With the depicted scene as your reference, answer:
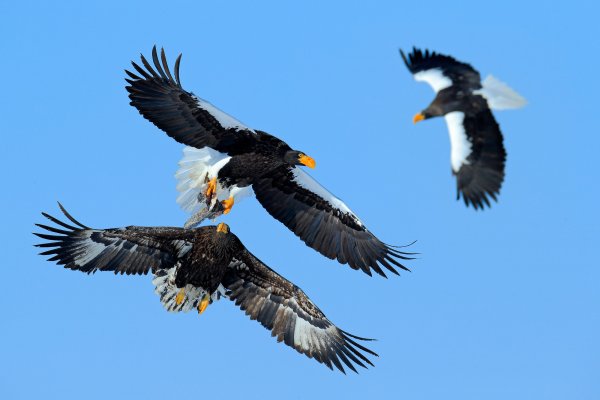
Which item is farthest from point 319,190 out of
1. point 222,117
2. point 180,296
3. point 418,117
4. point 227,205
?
point 418,117

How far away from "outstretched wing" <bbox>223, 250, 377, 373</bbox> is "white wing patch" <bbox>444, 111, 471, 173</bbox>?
3.98 m

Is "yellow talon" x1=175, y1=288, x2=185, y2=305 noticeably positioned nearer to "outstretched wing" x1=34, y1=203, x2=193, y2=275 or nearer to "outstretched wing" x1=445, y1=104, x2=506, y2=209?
"outstretched wing" x1=34, y1=203, x2=193, y2=275

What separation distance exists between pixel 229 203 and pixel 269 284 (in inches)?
41.6

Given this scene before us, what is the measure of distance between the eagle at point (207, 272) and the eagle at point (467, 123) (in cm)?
370

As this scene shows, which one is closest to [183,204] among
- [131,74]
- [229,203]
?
[229,203]

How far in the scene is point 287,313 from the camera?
1376 centimetres

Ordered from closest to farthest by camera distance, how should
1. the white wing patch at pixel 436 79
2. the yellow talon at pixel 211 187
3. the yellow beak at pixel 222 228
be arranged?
the white wing patch at pixel 436 79, the yellow beak at pixel 222 228, the yellow talon at pixel 211 187

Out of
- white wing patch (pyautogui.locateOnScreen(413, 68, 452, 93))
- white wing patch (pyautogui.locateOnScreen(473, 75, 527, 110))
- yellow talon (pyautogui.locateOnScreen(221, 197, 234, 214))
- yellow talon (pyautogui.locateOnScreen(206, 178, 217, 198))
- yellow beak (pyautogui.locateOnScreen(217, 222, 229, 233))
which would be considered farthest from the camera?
yellow talon (pyautogui.locateOnScreen(221, 197, 234, 214))

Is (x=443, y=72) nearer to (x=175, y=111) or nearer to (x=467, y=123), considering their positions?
(x=467, y=123)

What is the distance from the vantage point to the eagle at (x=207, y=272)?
43.4 feet

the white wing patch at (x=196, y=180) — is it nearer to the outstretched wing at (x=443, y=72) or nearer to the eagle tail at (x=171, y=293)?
the eagle tail at (x=171, y=293)

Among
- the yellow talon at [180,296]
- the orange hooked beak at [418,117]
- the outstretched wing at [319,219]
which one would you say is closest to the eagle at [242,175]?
the outstretched wing at [319,219]

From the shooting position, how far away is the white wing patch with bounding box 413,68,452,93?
33.2 feet

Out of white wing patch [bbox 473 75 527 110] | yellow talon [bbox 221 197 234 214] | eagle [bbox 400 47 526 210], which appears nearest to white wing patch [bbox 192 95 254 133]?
yellow talon [bbox 221 197 234 214]
